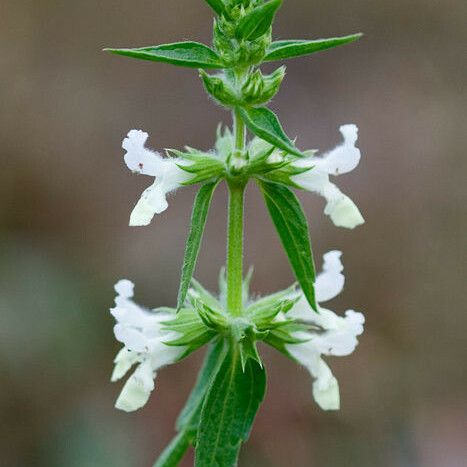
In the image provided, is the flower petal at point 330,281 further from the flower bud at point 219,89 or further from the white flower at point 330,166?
the flower bud at point 219,89

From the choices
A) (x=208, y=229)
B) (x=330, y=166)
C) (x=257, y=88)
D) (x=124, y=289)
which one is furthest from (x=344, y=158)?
(x=208, y=229)

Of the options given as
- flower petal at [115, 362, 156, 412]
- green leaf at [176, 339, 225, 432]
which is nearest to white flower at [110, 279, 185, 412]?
flower petal at [115, 362, 156, 412]

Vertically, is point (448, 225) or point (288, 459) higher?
point (448, 225)

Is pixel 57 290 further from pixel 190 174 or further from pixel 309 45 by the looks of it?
pixel 309 45

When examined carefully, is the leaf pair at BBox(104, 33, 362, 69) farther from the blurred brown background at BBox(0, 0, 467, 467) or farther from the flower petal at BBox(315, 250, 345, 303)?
the blurred brown background at BBox(0, 0, 467, 467)

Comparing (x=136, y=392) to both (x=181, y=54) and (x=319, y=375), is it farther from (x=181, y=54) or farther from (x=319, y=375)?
(x=181, y=54)

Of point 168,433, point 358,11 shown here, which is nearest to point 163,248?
point 168,433
